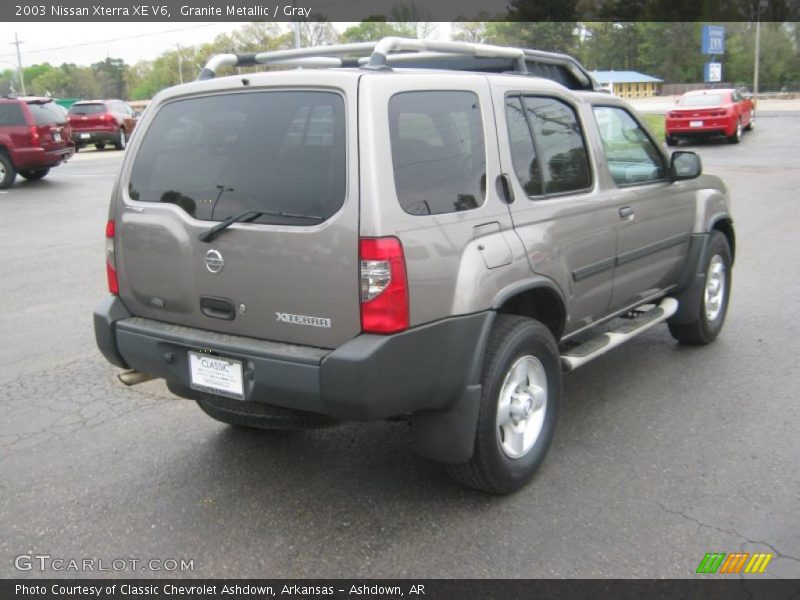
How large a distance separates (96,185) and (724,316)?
15460mm

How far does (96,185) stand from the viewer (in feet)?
59.2

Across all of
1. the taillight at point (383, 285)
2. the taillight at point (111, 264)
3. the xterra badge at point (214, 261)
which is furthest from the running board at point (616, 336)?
the taillight at point (111, 264)

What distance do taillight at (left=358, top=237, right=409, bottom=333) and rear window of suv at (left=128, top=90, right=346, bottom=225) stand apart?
246mm

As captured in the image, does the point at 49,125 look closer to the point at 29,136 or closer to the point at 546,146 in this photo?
the point at 29,136

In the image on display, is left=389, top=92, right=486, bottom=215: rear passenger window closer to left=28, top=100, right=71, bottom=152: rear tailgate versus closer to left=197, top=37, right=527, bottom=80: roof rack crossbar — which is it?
left=197, top=37, right=527, bottom=80: roof rack crossbar

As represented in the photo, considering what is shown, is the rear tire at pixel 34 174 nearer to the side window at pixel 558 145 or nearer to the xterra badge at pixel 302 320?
the side window at pixel 558 145

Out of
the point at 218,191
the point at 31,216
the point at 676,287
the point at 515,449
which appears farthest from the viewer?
the point at 31,216

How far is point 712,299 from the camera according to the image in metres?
5.89

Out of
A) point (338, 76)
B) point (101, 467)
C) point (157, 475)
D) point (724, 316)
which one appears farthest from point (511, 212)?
point (724, 316)

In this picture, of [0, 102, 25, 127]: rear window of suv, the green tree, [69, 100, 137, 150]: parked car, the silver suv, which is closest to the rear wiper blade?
the silver suv

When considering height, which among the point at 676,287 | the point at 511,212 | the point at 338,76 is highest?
the point at 338,76

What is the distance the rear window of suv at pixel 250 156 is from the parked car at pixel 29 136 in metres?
15.0

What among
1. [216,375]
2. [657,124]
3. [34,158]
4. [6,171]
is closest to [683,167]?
[216,375]
